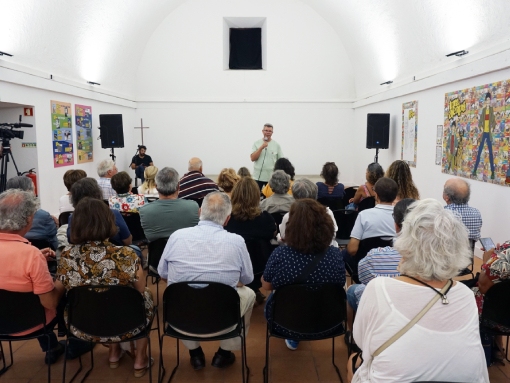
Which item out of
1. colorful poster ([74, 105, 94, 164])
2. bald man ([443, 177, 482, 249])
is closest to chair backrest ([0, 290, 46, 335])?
bald man ([443, 177, 482, 249])

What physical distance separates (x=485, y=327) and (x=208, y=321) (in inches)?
60.0

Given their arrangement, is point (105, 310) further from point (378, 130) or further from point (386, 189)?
point (378, 130)

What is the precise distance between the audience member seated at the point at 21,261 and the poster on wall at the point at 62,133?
471 cm

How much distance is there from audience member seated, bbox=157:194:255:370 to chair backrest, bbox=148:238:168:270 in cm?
60

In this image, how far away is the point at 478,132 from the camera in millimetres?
4922

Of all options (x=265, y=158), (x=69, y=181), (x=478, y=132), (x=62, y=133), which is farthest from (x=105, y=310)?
(x=62, y=133)

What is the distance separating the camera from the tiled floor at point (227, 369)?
2.54 meters

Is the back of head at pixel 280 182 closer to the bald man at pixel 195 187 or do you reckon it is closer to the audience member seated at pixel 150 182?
the bald man at pixel 195 187

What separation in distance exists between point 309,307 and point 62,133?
19.6ft

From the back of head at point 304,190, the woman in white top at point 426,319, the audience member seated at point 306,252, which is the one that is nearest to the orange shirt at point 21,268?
the audience member seated at point 306,252

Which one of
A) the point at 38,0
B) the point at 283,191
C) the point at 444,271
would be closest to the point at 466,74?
the point at 283,191

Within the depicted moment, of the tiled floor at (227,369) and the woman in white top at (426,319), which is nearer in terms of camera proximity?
the woman in white top at (426,319)

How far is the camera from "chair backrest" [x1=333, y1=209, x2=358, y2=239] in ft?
12.9

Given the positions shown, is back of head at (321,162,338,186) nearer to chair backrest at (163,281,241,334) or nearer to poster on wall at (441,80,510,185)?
poster on wall at (441,80,510,185)
